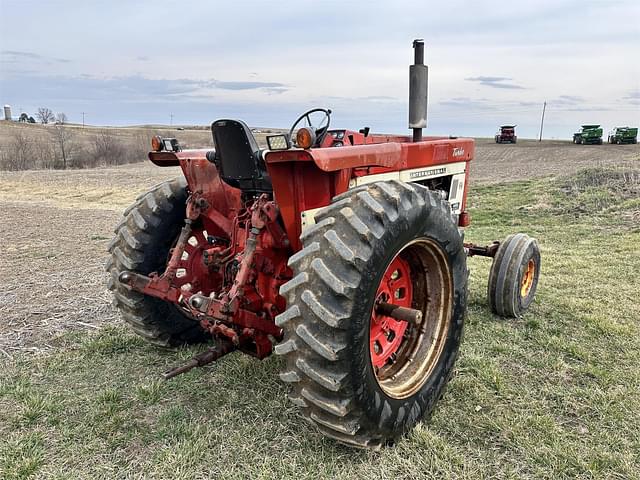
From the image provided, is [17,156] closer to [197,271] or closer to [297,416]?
[197,271]

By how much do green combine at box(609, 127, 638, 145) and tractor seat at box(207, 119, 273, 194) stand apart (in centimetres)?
4130

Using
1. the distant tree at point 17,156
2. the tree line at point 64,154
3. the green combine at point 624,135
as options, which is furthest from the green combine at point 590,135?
the distant tree at point 17,156

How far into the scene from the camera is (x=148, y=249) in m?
3.69

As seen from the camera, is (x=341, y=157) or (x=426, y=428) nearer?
(x=341, y=157)

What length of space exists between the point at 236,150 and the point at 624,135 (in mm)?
41601

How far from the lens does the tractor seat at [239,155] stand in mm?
3012

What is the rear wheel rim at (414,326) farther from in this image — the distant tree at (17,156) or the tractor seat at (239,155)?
the distant tree at (17,156)

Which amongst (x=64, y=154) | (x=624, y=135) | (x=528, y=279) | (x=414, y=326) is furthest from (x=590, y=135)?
(x=414, y=326)

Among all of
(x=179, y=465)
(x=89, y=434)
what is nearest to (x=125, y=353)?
(x=89, y=434)

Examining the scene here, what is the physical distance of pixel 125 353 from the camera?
13.5 ft

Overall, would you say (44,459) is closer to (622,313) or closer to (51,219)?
(622,313)

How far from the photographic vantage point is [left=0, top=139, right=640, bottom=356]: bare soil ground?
4.78m

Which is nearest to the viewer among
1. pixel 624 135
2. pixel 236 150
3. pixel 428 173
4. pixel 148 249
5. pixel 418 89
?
pixel 236 150

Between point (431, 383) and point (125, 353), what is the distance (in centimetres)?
244
